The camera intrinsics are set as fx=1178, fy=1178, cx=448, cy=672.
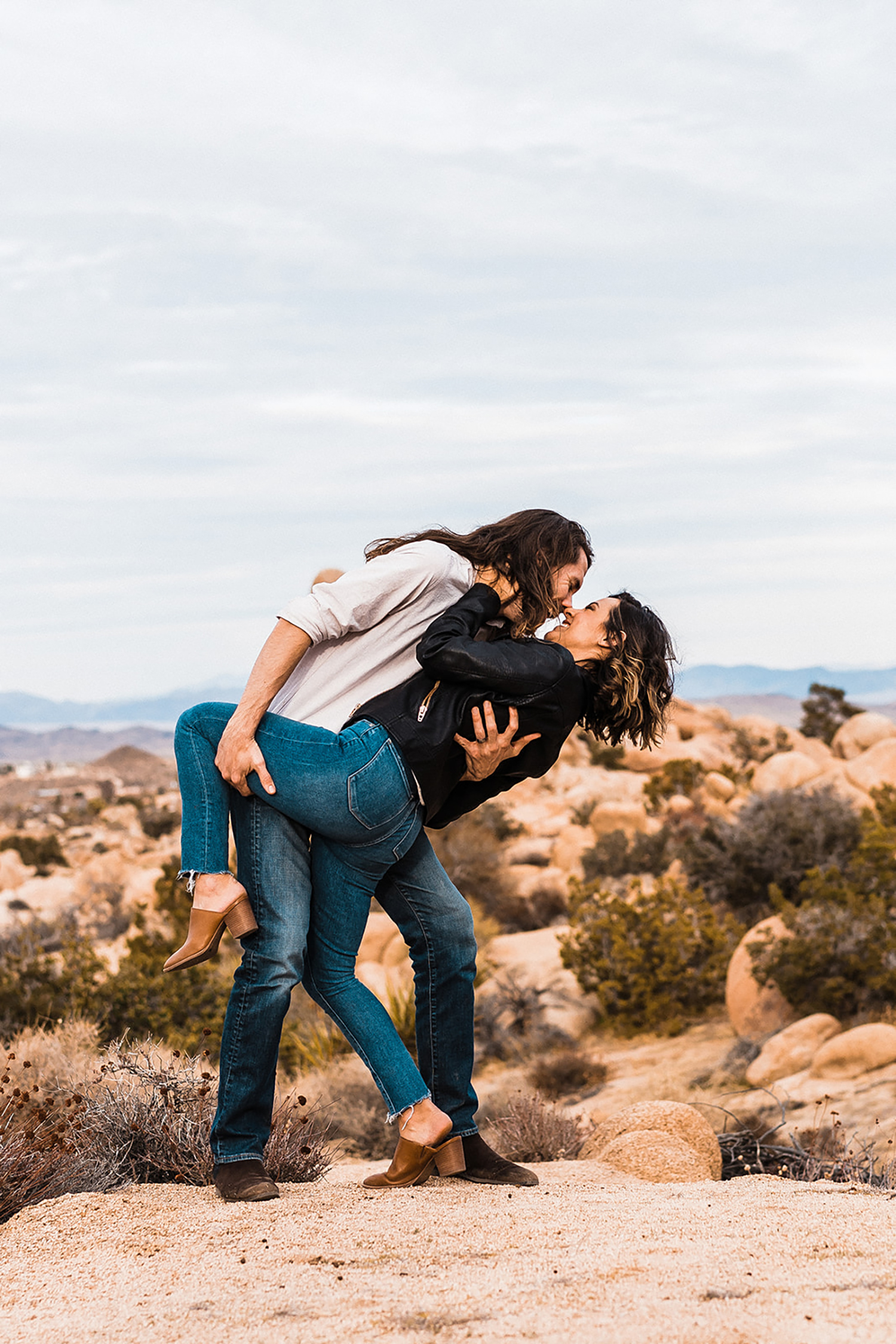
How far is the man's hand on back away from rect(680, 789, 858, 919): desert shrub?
903 centimetres

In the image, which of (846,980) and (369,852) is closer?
(369,852)

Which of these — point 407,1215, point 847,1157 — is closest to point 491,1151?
point 407,1215

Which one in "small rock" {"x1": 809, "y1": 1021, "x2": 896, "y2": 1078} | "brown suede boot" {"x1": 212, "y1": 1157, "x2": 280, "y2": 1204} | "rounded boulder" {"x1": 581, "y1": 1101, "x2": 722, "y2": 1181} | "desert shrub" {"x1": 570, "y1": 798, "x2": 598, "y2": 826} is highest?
"brown suede boot" {"x1": 212, "y1": 1157, "x2": 280, "y2": 1204}

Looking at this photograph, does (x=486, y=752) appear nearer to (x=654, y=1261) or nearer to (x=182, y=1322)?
(x=654, y=1261)

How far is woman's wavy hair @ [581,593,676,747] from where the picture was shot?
3.83 meters

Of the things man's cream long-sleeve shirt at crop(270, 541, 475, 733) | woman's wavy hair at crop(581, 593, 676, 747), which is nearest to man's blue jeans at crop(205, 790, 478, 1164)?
man's cream long-sleeve shirt at crop(270, 541, 475, 733)

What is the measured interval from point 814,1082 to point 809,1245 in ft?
16.7

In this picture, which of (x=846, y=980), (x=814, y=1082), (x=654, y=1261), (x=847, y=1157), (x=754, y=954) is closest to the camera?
(x=654, y=1261)

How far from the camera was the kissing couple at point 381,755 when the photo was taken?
3555 mm

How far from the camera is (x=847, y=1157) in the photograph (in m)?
5.24

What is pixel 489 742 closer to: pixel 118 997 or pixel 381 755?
pixel 381 755

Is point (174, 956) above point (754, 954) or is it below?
above

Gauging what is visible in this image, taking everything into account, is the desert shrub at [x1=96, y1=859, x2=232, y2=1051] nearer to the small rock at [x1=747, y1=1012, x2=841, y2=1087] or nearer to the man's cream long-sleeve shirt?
the small rock at [x1=747, y1=1012, x2=841, y2=1087]

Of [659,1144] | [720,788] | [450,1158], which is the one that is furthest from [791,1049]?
[720,788]
